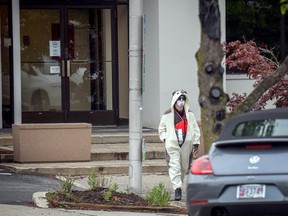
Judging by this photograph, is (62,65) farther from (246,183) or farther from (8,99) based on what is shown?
(246,183)

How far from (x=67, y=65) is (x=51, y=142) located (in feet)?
13.0

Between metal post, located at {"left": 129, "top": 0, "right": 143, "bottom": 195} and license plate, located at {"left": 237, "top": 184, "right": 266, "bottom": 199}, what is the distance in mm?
4477

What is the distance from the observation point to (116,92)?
71.1ft

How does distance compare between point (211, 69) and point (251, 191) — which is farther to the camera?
point (211, 69)

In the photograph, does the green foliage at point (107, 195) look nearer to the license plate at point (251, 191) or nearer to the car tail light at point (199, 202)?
the car tail light at point (199, 202)

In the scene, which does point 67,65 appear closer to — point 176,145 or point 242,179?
point 176,145

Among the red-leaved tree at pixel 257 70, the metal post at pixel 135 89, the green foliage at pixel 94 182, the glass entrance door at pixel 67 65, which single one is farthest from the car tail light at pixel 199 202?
the glass entrance door at pixel 67 65

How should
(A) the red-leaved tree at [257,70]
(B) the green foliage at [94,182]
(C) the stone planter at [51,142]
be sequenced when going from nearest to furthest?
1. (B) the green foliage at [94,182]
2. (A) the red-leaved tree at [257,70]
3. (C) the stone planter at [51,142]

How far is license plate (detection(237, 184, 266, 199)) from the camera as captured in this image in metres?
10.4

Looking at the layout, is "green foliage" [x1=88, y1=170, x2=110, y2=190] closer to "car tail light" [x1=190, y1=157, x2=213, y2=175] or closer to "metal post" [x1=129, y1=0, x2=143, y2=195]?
"metal post" [x1=129, y1=0, x2=143, y2=195]

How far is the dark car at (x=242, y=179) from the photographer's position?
10.4 meters

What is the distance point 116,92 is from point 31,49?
2.09 metres

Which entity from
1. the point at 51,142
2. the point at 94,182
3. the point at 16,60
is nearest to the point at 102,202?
the point at 94,182

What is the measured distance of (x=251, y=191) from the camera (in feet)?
34.3
